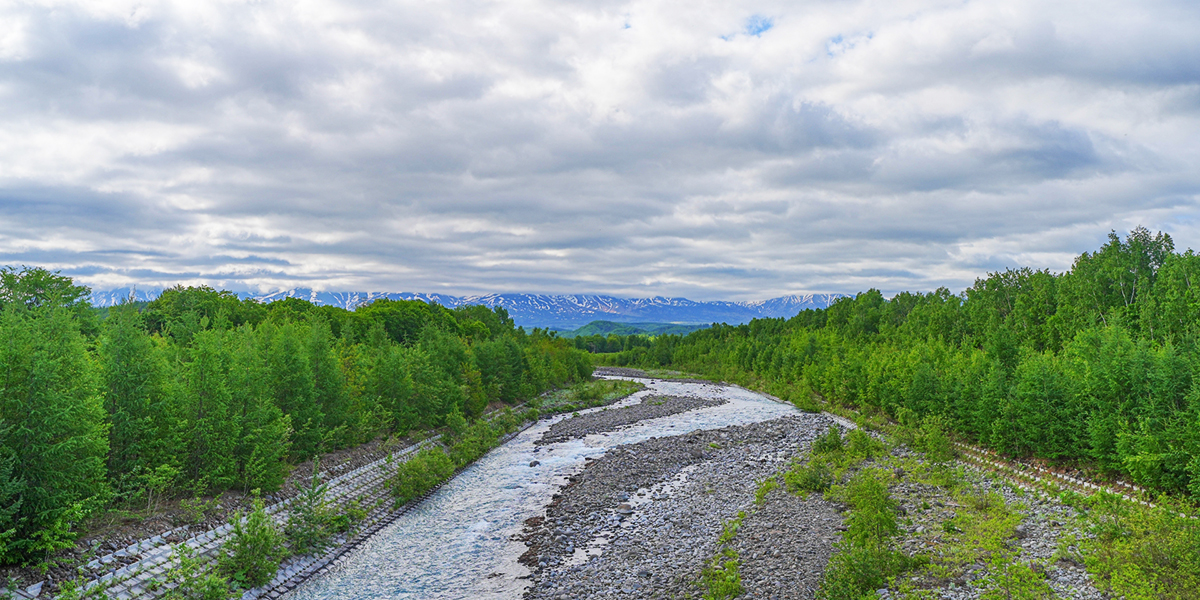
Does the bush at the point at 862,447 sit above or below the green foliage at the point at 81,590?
below

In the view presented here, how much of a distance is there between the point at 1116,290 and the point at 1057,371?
155 ft

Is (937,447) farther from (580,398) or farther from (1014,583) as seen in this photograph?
(580,398)

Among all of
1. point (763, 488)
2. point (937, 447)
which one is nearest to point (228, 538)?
point (763, 488)

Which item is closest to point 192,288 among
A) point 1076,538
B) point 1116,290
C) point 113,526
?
point 113,526

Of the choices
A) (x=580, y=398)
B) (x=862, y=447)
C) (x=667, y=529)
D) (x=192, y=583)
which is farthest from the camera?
(x=580, y=398)

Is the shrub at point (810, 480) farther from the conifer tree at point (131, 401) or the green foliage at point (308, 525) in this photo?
the conifer tree at point (131, 401)

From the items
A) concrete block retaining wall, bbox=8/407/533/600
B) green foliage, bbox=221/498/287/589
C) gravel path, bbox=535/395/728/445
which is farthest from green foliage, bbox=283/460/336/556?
gravel path, bbox=535/395/728/445

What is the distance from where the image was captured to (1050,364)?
1304 inches

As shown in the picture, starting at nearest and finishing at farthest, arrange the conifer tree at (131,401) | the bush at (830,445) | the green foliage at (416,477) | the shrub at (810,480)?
the conifer tree at (131,401)
the shrub at (810,480)
the green foliage at (416,477)
the bush at (830,445)

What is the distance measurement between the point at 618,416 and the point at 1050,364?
36215 mm

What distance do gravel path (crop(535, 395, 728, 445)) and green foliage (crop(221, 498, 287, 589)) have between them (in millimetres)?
28954

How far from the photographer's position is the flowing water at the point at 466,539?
19.7 metres

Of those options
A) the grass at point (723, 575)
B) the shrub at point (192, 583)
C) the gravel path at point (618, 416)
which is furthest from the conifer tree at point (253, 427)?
the gravel path at point (618, 416)

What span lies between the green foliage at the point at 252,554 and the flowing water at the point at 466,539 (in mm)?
1118
